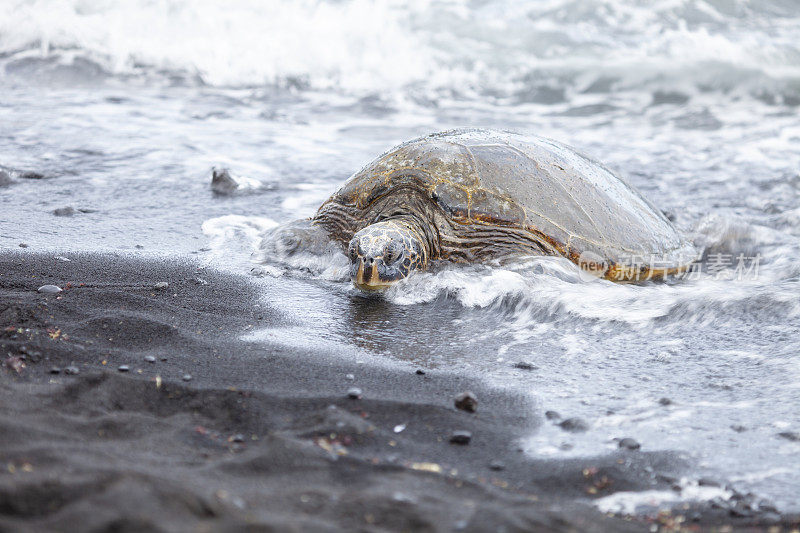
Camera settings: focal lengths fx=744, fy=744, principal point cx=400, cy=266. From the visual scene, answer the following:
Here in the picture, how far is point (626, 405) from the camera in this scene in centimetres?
259

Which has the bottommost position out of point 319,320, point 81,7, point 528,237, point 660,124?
point 319,320

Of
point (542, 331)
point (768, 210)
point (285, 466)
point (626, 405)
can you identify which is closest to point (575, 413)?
point (626, 405)

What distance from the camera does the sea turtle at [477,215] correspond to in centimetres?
409

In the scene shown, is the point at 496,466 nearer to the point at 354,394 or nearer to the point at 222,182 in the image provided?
the point at 354,394

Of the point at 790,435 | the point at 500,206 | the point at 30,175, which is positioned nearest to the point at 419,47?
the point at 30,175

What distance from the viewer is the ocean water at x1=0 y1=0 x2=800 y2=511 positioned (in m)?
2.86

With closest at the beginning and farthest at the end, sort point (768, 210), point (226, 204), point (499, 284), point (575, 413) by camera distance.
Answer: point (575, 413), point (499, 284), point (226, 204), point (768, 210)

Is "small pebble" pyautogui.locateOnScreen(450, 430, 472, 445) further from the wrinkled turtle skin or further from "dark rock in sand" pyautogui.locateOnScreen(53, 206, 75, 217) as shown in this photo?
"dark rock in sand" pyautogui.locateOnScreen(53, 206, 75, 217)

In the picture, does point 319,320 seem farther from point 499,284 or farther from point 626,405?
point 626,405

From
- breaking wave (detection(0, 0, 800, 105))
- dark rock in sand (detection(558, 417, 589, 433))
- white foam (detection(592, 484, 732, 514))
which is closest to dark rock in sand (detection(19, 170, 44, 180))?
dark rock in sand (detection(558, 417, 589, 433))

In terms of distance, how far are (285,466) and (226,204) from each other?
380 centimetres

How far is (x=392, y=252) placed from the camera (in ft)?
12.8

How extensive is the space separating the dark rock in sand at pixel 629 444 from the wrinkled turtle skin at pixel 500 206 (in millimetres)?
1903

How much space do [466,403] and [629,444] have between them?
53 cm
